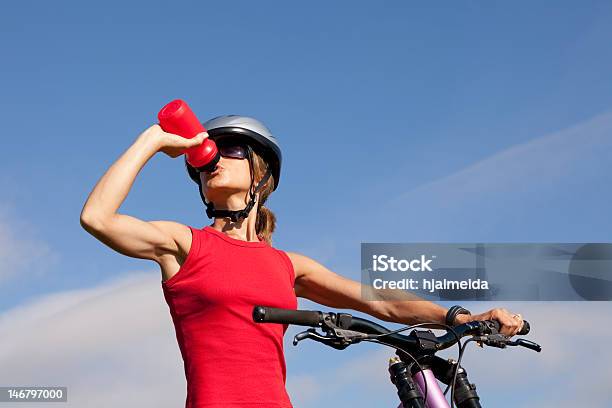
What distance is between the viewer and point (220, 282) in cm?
441

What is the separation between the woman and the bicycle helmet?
0.21 m

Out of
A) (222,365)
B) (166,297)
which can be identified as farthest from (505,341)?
(166,297)


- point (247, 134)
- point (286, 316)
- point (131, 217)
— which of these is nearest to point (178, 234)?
point (131, 217)

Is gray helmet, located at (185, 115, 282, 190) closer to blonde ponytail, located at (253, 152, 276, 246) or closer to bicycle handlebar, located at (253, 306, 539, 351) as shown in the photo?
blonde ponytail, located at (253, 152, 276, 246)

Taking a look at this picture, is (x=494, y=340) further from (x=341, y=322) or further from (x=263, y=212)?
(x=263, y=212)

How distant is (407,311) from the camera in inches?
200

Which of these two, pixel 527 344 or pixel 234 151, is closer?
pixel 527 344

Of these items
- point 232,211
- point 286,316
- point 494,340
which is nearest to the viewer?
point 286,316

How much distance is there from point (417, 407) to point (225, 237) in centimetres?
170

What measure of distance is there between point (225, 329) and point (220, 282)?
0.26 meters

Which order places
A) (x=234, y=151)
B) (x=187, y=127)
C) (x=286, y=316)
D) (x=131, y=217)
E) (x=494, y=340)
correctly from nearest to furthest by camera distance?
(x=286, y=316), (x=494, y=340), (x=131, y=217), (x=187, y=127), (x=234, y=151)

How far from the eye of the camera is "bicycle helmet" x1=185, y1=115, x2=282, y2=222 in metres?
5.30

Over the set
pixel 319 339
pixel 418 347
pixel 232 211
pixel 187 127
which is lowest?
pixel 319 339

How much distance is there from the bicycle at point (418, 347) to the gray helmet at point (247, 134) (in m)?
2.13
